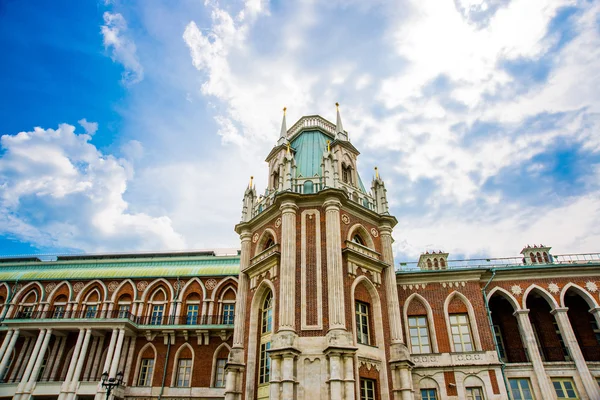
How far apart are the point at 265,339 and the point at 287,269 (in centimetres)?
478

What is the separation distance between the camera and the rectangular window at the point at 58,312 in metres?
36.9

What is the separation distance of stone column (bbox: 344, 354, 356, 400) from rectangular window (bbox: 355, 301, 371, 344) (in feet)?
8.27

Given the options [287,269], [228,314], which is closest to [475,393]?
[287,269]

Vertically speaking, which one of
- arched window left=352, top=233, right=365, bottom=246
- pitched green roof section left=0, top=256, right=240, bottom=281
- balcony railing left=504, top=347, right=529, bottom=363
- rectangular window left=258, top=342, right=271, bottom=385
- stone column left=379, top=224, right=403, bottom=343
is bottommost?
rectangular window left=258, top=342, right=271, bottom=385

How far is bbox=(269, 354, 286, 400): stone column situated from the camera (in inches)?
784

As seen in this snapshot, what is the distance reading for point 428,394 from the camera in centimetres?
2453

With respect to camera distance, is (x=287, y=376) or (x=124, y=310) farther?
(x=124, y=310)

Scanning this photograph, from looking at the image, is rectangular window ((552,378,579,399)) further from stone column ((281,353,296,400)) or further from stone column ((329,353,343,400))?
stone column ((281,353,296,400))

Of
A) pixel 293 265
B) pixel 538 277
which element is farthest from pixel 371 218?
pixel 538 277

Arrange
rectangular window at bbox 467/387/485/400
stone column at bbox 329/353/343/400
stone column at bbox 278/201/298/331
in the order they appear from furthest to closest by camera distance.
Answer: rectangular window at bbox 467/387/485/400
stone column at bbox 278/201/298/331
stone column at bbox 329/353/343/400

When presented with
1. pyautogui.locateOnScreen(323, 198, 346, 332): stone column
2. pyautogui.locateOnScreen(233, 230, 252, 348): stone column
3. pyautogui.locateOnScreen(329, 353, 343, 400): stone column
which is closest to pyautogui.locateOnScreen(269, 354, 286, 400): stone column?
pyautogui.locateOnScreen(329, 353, 343, 400): stone column

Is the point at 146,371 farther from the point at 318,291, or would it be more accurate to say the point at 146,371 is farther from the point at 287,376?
the point at 318,291

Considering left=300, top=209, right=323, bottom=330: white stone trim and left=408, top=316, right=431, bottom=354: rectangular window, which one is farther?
left=408, top=316, right=431, bottom=354: rectangular window

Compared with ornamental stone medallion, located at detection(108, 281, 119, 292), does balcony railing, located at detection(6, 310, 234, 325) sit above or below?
below
